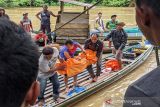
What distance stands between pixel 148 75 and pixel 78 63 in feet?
23.1

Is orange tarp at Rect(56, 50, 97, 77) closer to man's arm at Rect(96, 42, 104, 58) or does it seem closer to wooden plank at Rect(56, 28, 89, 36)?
man's arm at Rect(96, 42, 104, 58)

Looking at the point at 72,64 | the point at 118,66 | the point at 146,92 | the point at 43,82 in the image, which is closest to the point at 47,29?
the point at 118,66

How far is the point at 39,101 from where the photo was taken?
7301 millimetres

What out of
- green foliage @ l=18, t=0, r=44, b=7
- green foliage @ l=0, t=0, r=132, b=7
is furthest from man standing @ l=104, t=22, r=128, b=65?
green foliage @ l=18, t=0, r=44, b=7

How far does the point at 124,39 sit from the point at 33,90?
30.5ft

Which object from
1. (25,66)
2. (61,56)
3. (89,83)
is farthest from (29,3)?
(25,66)

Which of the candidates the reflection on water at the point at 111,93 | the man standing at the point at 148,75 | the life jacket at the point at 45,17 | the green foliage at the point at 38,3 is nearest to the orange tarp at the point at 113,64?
the reflection on water at the point at 111,93

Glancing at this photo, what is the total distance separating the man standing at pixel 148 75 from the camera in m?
1.04

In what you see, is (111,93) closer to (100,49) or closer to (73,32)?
(100,49)

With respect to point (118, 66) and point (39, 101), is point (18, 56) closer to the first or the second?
point (39, 101)

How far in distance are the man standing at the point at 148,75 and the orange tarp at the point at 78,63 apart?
21.1 ft

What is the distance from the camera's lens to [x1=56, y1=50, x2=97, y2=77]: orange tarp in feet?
26.2

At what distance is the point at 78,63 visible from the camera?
823cm

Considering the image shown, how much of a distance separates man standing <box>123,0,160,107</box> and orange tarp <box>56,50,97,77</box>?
644 centimetres
